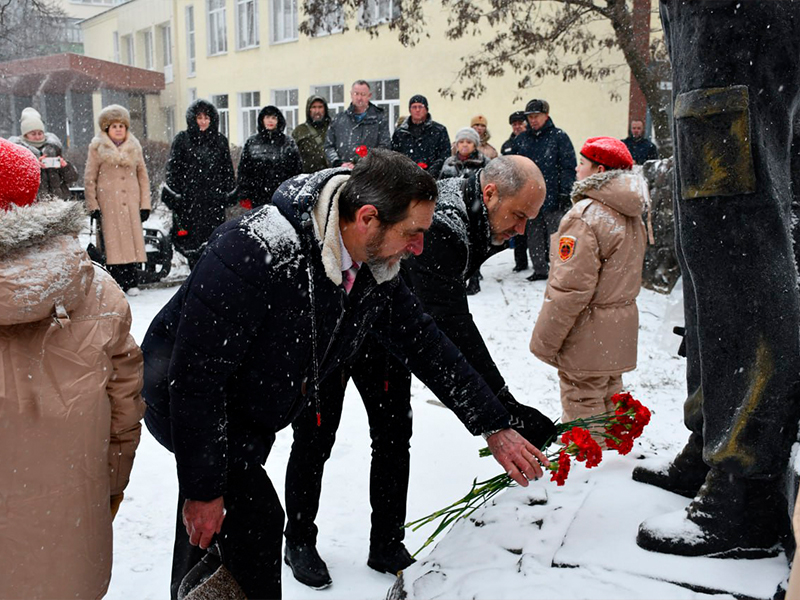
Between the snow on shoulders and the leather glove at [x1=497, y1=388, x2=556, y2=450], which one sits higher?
the snow on shoulders

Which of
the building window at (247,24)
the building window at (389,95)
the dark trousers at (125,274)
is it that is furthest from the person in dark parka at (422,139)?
the building window at (247,24)

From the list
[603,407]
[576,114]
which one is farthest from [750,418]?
[576,114]

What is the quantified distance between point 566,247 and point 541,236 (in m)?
4.97

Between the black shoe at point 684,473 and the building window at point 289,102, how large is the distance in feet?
66.8

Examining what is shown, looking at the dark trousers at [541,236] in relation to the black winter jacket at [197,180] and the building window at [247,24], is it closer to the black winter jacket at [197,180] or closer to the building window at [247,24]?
the black winter jacket at [197,180]

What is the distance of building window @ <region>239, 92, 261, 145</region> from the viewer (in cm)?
2408

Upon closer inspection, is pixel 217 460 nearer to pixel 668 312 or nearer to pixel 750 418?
pixel 750 418

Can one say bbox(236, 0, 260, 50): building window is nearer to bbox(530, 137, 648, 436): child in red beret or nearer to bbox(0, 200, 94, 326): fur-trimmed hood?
bbox(530, 137, 648, 436): child in red beret

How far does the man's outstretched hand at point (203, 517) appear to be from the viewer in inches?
91.4

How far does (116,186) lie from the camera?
7.94 metres

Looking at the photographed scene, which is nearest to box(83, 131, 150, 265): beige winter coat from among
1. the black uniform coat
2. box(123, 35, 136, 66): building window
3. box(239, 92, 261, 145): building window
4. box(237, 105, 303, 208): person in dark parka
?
box(237, 105, 303, 208): person in dark parka

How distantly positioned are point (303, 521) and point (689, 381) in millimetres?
1663

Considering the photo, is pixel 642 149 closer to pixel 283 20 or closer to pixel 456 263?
pixel 456 263

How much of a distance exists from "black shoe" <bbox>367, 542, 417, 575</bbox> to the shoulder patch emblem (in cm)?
173
